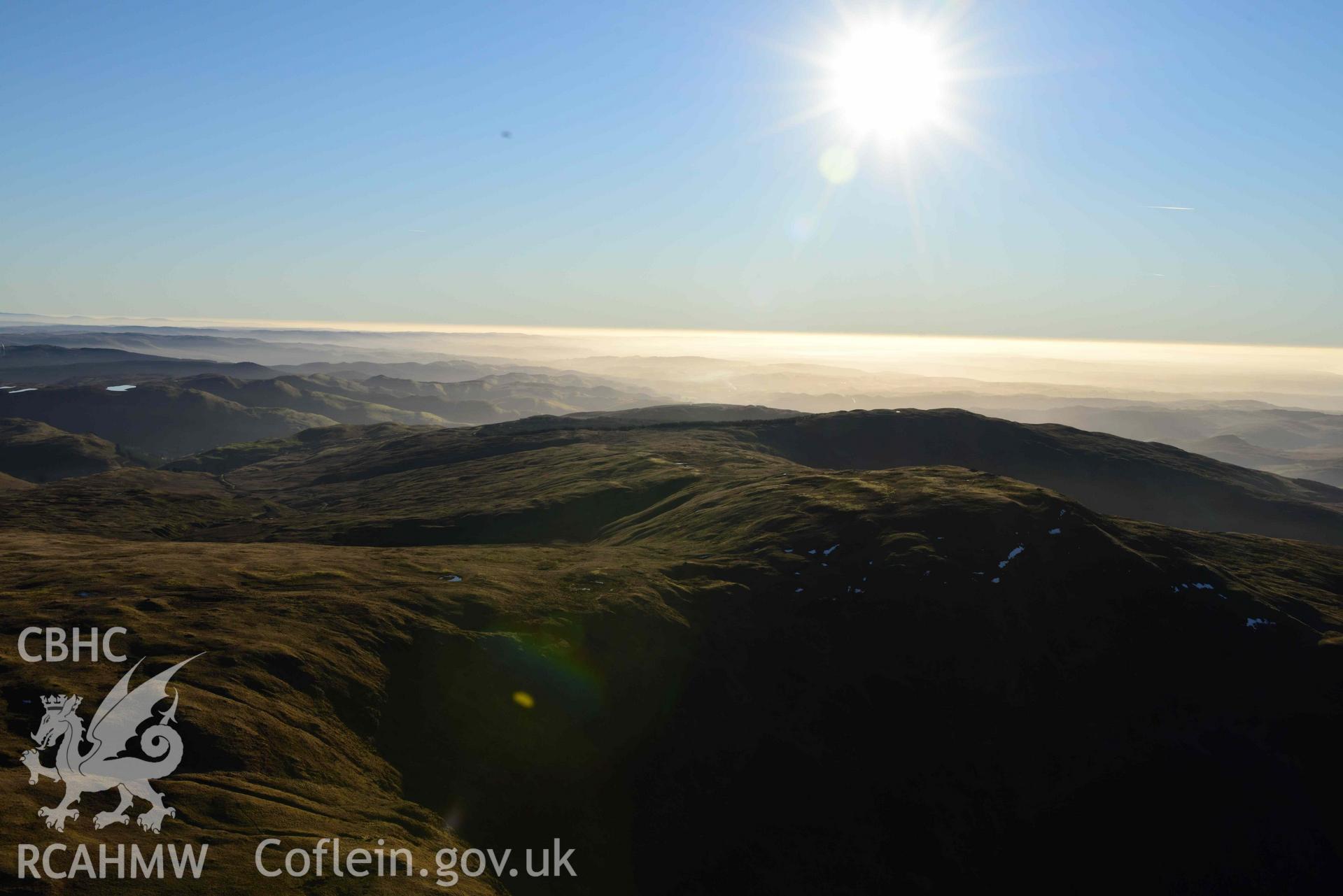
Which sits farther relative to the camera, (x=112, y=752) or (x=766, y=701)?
(x=766, y=701)

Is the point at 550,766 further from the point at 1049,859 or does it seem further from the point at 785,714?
the point at 1049,859

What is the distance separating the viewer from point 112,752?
46000mm

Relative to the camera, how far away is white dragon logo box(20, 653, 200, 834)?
39.4 metres

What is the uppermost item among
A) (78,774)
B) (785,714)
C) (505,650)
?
(78,774)

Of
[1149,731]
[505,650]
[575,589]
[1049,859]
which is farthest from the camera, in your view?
[575,589]

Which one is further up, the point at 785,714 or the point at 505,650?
the point at 505,650

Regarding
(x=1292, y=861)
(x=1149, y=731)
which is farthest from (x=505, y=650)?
(x=1292, y=861)

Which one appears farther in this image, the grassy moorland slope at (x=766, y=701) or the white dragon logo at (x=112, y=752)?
the grassy moorland slope at (x=766, y=701)

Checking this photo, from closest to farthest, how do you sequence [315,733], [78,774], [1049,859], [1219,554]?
[78,774]
[315,733]
[1049,859]
[1219,554]

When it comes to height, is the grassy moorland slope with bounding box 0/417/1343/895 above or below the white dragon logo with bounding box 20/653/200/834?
below

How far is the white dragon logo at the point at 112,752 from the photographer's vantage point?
39438mm

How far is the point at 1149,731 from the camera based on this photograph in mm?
85688

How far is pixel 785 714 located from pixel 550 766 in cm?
2900

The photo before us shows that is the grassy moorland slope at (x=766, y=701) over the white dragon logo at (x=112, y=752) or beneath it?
beneath
